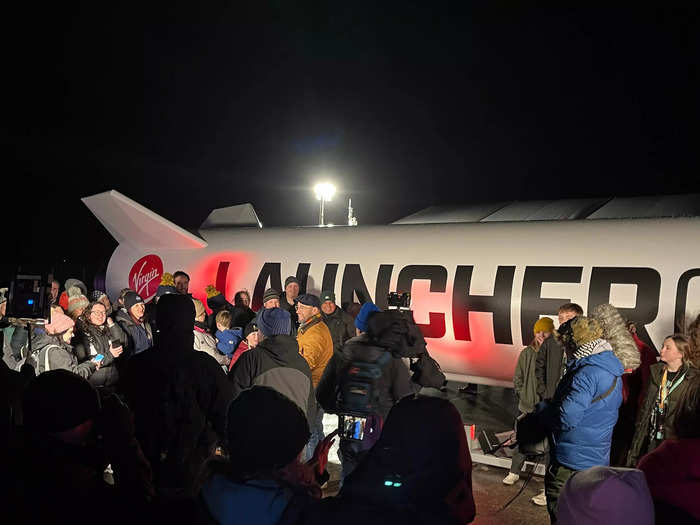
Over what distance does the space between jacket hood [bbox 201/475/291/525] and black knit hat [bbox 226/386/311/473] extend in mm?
71

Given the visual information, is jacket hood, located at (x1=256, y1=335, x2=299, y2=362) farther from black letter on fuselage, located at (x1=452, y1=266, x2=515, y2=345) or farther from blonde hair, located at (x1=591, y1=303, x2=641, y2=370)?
black letter on fuselage, located at (x1=452, y1=266, x2=515, y2=345)

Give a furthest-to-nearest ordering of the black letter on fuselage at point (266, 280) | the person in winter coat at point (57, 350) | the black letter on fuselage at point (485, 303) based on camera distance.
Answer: the black letter on fuselage at point (266, 280) < the black letter on fuselage at point (485, 303) < the person in winter coat at point (57, 350)

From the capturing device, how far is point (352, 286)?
31.1 feet

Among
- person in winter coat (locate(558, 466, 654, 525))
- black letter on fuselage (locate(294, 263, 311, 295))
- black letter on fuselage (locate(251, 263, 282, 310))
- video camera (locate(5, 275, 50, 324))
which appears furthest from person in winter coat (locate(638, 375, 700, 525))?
black letter on fuselage (locate(251, 263, 282, 310))

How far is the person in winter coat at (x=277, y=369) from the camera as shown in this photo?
4.70 metres

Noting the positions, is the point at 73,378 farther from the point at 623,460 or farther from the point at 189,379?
the point at 623,460

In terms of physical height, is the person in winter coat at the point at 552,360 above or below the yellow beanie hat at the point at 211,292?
below

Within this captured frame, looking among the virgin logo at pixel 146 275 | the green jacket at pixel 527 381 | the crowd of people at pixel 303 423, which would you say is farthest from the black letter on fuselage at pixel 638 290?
the virgin logo at pixel 146 275

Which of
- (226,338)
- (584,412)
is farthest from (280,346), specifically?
(226,338)

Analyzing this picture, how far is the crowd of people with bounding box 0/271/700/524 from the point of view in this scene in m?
1.97

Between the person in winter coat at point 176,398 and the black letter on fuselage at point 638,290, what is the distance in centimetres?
509

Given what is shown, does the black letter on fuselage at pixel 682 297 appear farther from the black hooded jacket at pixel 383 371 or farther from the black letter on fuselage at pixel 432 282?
the black hooded jacket at pixel 383 371

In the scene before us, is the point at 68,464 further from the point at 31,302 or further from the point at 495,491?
the point at 495,491

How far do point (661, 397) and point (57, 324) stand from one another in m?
5.13
